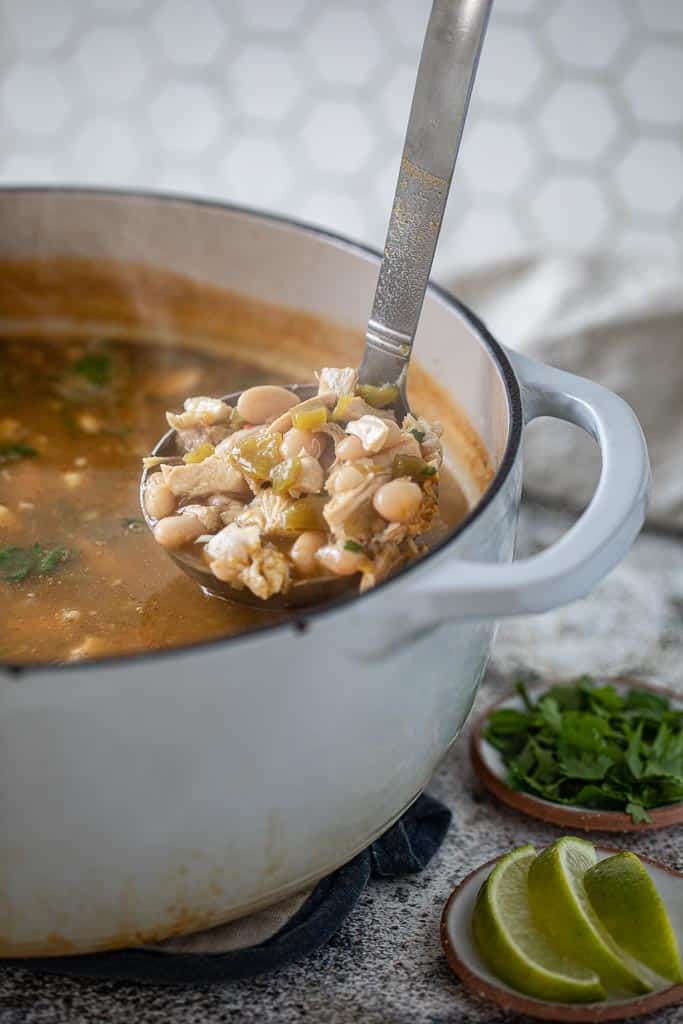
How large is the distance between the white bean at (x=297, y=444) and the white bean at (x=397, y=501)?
0.10 meters

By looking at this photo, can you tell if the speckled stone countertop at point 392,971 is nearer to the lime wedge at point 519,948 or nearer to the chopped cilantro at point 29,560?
the lime wedge at point 519,948

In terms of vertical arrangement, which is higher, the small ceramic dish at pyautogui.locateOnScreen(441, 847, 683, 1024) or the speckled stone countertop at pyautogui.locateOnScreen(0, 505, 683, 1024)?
the small ceramic dish at pyautogui.locateOnScreen(441, 847, 683, 1024)

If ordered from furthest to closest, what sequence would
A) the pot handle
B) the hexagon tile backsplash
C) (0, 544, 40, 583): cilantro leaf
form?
the hexagon tile backsplash
(0, 544, 40, 583): cilantro leaf
the pot handle

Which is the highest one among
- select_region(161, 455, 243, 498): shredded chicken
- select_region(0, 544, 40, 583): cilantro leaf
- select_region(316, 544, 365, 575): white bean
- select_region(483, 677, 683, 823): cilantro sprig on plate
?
select_region(316, 544, 365, 575): white bean

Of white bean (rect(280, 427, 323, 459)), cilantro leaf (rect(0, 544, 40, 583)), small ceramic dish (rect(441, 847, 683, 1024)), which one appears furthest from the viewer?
cilantro leaf (rect(0, 544, 40, 583))

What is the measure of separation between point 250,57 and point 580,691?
1644mm

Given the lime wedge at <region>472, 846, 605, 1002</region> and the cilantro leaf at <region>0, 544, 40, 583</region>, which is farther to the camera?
the cilantro leaf at <region>0, 544, 40, 583</region>

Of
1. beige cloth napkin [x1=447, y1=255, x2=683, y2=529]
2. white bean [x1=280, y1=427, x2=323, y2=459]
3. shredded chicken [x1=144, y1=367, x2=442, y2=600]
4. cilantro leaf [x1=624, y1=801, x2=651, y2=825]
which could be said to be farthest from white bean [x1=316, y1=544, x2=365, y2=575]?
beige cloth napkin [x1=447, y1=255, x2=683, y2=529]

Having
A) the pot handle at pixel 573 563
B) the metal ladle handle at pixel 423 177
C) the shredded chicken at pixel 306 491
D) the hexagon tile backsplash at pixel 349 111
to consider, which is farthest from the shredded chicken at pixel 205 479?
the hexagon tile backsplash at pixel 349 111

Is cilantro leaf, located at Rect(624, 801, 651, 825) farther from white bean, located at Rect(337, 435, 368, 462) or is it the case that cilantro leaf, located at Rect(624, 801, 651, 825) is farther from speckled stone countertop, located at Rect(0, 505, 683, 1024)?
white bean, located at Rect(337, 435, 368, 462)

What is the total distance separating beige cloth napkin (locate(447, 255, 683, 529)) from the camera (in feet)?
6.73

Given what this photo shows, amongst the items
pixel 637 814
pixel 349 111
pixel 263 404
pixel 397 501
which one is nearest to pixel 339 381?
pixel 263 404

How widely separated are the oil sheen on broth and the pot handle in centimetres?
28

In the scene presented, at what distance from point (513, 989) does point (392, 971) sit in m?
0.13
